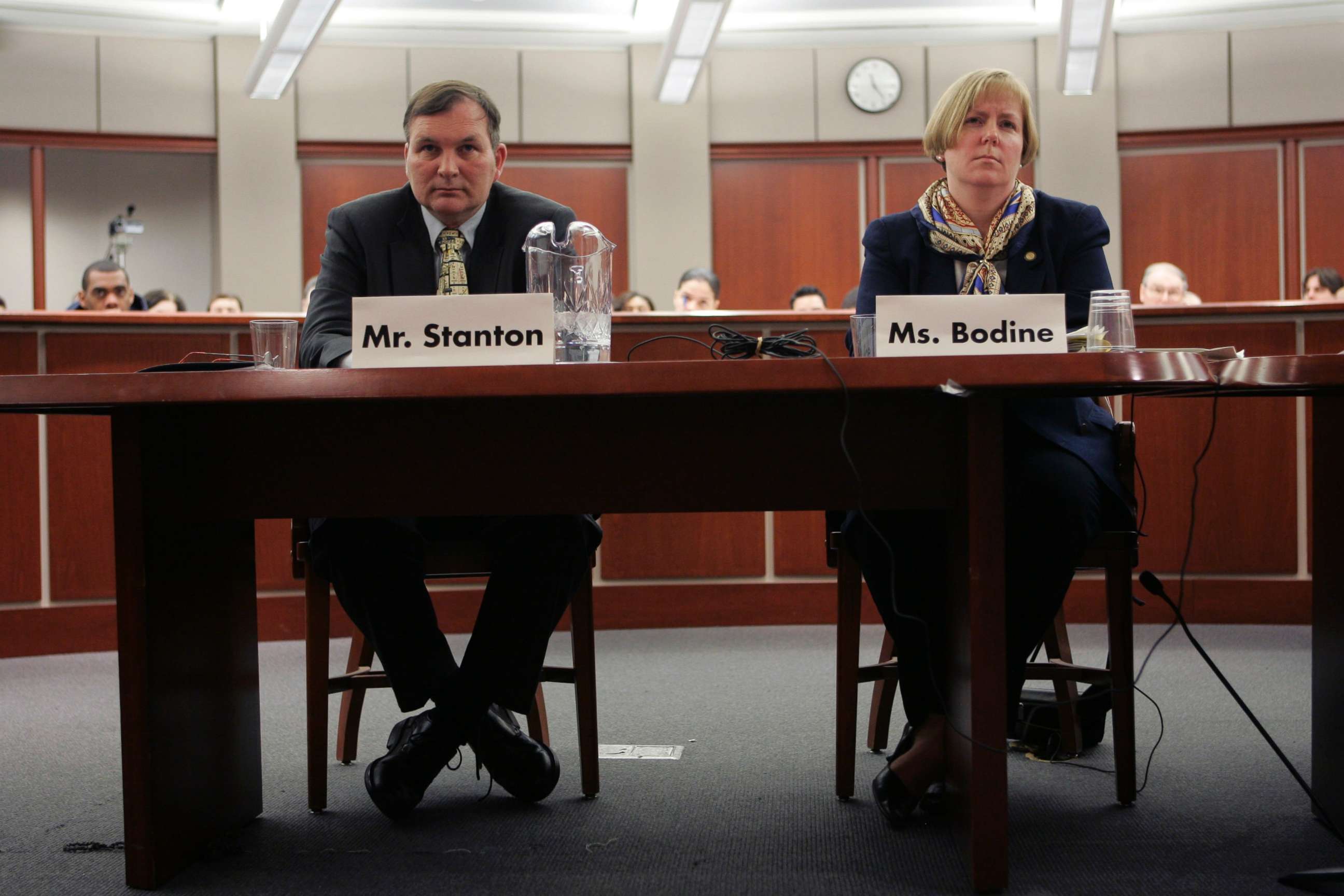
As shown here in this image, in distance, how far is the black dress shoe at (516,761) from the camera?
1.58 m

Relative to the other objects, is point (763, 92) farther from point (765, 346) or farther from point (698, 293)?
point (765, 346)

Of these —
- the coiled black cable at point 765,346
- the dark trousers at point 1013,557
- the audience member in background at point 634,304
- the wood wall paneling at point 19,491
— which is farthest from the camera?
the audience member in background at point 634,304

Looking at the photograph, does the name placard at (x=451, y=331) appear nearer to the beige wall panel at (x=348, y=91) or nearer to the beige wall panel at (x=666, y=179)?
the beige wall panel at (x=666, y=179)

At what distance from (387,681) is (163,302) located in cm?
408

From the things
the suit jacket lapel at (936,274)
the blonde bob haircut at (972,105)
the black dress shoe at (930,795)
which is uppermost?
the blonde bob haircut at (972,105)

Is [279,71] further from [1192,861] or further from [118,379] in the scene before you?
[1192,861]

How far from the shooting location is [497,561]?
60.9 inches

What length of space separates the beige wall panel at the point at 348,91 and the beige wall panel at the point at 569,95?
71cm

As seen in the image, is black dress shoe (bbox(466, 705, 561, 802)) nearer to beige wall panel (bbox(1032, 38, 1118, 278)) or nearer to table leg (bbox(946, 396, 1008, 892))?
table leg (bbox(946, 396, 1008, 892))

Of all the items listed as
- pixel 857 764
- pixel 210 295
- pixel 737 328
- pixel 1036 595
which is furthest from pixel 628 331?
pixel 210 295

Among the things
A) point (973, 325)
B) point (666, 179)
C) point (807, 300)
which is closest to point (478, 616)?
point (973, 325)

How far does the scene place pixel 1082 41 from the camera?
5.13m

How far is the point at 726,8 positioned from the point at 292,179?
271cm

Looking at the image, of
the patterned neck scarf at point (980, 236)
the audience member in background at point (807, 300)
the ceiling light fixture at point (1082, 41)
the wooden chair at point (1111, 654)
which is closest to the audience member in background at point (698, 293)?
the audience member in background at point (807, 300)
